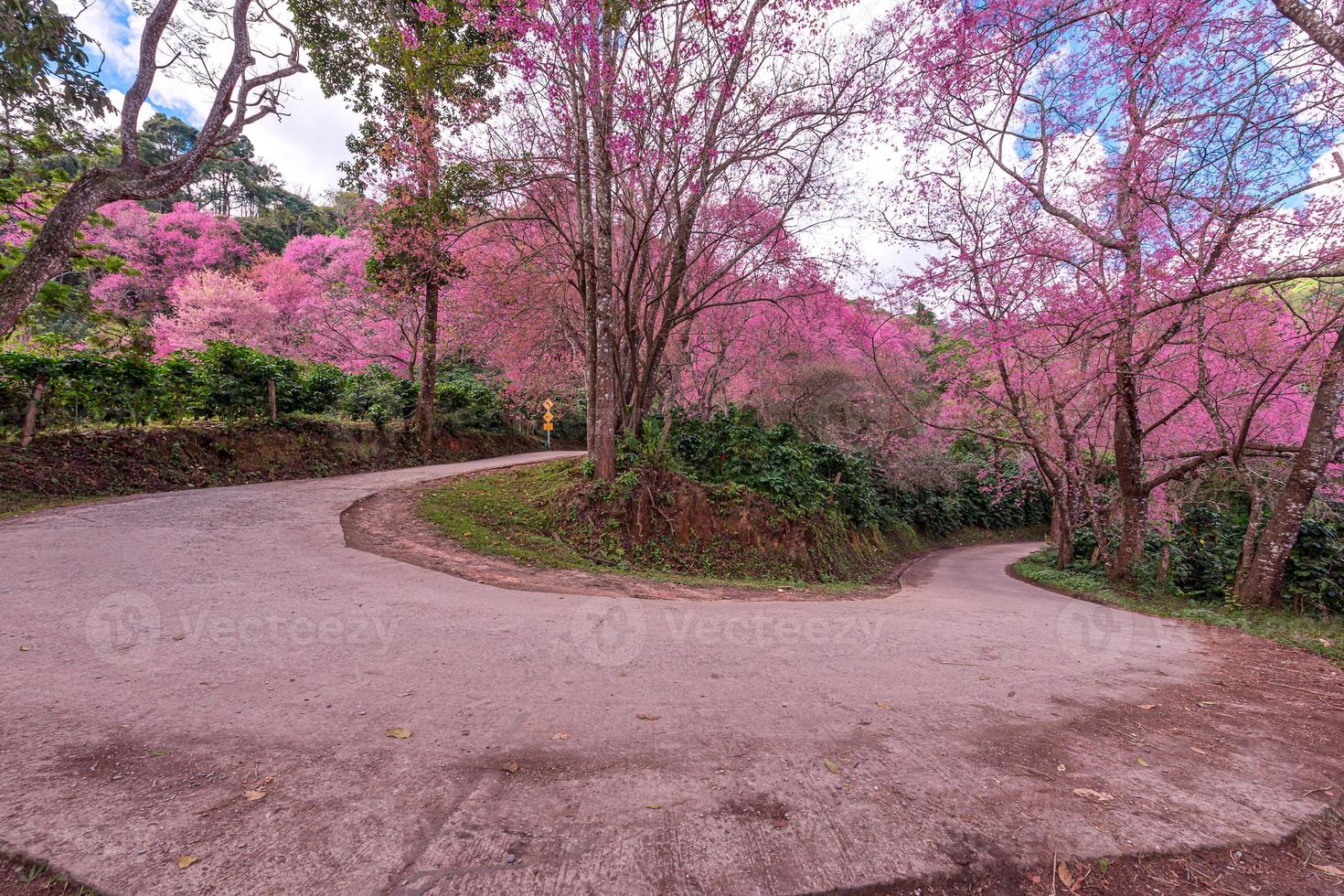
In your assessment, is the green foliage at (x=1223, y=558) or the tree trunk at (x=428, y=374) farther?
the tree trunk at (x=428, y=374)

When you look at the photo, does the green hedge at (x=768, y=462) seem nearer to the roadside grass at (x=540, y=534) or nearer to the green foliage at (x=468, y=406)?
the roadside grass at (x=540, y=534)

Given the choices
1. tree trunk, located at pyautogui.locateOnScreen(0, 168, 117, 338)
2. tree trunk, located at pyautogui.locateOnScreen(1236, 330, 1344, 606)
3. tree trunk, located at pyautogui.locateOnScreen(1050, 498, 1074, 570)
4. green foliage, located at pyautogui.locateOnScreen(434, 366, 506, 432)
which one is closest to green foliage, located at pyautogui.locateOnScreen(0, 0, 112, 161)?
tree trunk, located at pyautogui.locateOnScreen(0, 168, 117, 338)

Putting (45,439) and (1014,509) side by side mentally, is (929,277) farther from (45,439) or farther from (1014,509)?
(1014,509)

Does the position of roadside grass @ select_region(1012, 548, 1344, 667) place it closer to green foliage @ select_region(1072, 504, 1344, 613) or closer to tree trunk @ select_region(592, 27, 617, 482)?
green foliage @ select_region(1072, 504, 1344, 613)

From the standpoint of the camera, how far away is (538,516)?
7.88m

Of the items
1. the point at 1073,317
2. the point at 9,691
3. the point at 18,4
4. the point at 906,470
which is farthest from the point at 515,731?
the point at 906,470

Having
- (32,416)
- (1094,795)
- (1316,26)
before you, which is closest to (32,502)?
(32,416)

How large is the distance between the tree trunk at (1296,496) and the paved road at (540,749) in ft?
13.1

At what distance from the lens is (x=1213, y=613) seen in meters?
6.24

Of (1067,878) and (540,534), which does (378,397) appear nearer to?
(540,534)

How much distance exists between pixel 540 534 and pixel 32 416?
24.6 feet

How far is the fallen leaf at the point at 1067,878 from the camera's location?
57.6 inches

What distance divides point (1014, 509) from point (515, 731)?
25.3 m

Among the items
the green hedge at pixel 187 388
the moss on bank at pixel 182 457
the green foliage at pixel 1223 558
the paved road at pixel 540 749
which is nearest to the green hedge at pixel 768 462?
the green foliage at pixel 1223 558
